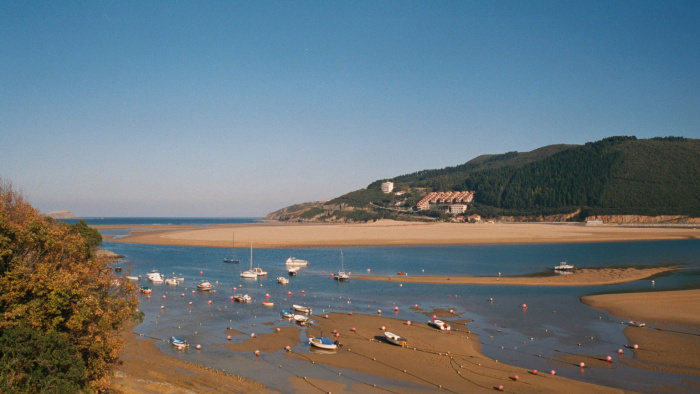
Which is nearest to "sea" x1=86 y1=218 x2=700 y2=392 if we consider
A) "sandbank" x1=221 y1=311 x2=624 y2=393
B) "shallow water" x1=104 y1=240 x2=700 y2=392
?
"shallow water" x1=104 y1=240 x2=700 y2=392

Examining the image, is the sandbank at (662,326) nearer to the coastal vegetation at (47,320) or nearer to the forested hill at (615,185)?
the coastal vegetation at (47,320)

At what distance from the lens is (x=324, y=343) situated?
2727 cm

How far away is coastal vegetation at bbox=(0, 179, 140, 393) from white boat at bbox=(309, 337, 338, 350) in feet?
37.8

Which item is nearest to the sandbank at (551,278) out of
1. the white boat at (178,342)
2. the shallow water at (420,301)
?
the shallow water at (420,301)

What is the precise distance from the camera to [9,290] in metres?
15.6

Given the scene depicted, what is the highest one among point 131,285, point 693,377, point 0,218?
point 0,218

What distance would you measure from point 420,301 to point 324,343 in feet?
52.2

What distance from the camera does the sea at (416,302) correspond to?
24469 mm

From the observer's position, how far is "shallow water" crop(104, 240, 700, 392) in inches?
982

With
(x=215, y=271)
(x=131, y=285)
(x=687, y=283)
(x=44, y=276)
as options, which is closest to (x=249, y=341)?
(x=131, y=285)

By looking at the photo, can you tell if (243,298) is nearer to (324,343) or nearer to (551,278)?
(324,343)

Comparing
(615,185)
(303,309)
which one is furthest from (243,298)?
(615,185)

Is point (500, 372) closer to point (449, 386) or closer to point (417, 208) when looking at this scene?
point (449, 386)

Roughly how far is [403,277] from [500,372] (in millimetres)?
30877
